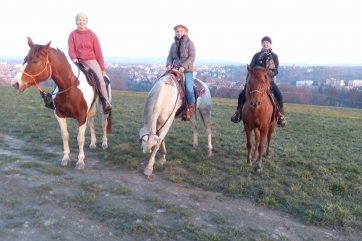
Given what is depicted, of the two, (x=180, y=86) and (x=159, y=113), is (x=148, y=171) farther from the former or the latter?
(x=180, y=86)

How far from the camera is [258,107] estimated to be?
24.8ft

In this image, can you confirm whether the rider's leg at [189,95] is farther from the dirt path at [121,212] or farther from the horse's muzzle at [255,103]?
the dirt path at [121,212]

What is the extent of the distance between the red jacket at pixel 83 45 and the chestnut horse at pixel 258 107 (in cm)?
336

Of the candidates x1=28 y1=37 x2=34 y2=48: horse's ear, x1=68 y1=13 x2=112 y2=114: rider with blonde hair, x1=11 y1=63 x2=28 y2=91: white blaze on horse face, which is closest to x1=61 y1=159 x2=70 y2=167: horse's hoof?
x1=68 y1=13 x2=112 y2=114: rider with blonde hair

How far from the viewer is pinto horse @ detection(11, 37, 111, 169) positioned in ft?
21.2

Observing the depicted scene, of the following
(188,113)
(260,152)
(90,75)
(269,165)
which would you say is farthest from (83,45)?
(269,165)

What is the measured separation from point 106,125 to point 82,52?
6.30ft

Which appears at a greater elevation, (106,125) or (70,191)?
(106,125)

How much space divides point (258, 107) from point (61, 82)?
386cm

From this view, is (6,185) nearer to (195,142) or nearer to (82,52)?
(82,52)

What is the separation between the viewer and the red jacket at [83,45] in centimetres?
796

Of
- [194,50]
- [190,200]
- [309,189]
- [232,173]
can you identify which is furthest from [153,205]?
[194,50]

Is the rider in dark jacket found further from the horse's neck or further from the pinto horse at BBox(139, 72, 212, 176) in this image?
the horse's neck

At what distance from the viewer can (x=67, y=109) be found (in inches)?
283
